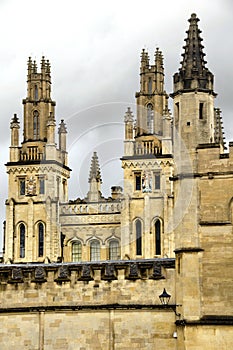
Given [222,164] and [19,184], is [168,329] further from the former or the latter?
[19,184]

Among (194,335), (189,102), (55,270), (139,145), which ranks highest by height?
(139,145)

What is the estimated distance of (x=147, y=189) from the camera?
79.8m

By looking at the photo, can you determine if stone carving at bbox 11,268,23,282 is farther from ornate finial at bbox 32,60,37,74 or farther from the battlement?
ornate finial at bbox 32,60,37,74

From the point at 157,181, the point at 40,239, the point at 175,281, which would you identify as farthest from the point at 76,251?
the point at 175,281

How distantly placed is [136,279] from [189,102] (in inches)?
250

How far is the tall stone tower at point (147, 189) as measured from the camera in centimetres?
7838

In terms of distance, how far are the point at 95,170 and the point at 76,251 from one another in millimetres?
8040

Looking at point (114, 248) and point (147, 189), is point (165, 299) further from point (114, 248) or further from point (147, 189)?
point (114, 248)

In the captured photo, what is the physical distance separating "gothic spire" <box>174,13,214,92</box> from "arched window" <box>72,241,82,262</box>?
50408 mm

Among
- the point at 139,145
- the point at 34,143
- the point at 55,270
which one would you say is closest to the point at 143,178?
the point at 139,145

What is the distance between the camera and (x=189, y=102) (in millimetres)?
31875

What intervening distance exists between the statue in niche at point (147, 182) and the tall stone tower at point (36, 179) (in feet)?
25.5

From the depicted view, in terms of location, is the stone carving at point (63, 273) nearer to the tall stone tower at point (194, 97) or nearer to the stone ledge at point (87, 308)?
the stone ledge at point (87, 308)

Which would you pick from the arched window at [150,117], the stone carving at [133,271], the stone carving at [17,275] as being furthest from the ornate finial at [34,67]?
the stone carving at [133,271]
